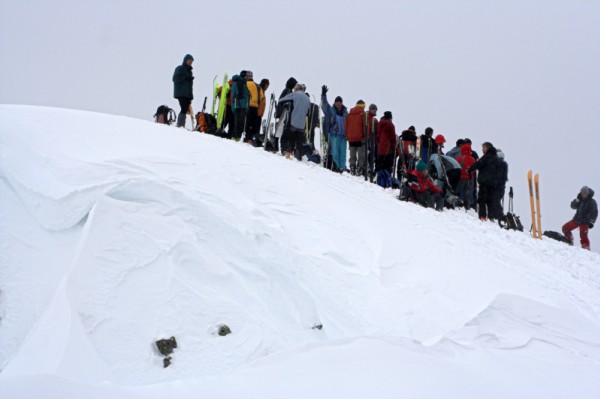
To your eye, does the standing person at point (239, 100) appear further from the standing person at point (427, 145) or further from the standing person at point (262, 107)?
the standing person at point (427, 145)

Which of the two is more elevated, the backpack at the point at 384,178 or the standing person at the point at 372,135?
the standing person at the point at 372,135

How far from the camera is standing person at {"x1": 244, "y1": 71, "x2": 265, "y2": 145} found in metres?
10.9

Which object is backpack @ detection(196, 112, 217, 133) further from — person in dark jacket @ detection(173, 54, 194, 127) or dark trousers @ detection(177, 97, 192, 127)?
person in dark jacket @ detection(173, 54, 194, 127)

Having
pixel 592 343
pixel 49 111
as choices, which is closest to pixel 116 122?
pixel 49 111

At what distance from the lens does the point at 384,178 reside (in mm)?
12438

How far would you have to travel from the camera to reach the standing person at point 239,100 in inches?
421

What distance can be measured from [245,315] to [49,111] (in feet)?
16.9

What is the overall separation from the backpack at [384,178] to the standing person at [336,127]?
0.91 metres

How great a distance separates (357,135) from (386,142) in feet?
2.34

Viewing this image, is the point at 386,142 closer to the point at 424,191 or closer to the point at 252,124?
the point at 424,191

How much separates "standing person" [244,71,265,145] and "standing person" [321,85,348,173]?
1.91 metres

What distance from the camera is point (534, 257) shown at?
290 inches

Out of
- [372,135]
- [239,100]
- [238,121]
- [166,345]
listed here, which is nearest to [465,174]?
[372,135]

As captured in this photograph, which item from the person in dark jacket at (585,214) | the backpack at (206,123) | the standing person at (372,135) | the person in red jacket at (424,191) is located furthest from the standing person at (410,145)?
the backpack at (206,123)
